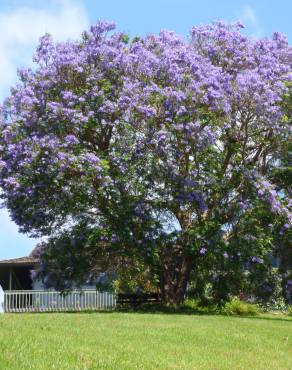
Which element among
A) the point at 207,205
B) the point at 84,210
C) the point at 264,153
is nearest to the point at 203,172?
the point at 207,205

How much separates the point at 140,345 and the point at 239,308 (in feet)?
53.3

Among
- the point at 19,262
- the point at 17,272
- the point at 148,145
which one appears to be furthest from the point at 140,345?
the point at 17,272

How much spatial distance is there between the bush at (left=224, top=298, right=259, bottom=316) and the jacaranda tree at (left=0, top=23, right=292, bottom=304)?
2963mm

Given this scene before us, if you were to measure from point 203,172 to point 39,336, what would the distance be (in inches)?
529

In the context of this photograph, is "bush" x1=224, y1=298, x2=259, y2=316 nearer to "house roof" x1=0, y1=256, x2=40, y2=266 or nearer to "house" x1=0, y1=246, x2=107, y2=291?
"house" x1=0, y1=246, x2=107, y2=291

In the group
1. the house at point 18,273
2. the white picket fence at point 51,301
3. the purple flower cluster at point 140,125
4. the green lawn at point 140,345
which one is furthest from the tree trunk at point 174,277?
the house at point 18,273

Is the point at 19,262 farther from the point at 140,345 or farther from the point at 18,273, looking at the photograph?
the point at 140,345

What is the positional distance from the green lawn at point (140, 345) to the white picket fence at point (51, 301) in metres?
15.1

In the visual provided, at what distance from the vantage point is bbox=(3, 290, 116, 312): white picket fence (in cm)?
3297

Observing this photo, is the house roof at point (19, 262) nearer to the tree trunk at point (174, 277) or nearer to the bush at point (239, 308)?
the tree trunk at point (174, 277)

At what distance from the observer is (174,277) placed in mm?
27109

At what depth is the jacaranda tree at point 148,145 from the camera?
23219mm

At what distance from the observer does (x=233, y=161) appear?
25922 mm

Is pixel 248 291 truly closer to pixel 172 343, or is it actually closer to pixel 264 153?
pixel 264 153
